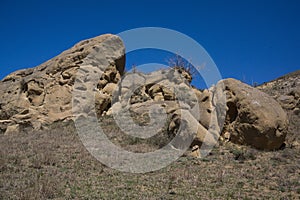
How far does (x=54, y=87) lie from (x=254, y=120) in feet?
38.1

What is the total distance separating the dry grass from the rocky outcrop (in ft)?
20.2

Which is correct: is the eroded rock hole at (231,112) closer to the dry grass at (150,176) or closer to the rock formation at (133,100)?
the rock formation at (133,100)

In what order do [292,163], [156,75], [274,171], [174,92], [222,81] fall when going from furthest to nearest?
[156,75]
[174,92]
[222,81]
[292,163]
[274,171]

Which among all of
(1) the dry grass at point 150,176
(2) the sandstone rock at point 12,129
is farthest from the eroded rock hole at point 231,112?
(2) the sandstone rock at point 12,129

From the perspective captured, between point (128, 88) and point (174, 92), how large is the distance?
2.90 metres

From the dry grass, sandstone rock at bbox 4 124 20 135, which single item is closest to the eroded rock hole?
the dry grass

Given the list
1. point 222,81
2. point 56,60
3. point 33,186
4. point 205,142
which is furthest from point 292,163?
point 56,60

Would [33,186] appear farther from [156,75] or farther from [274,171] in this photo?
[156,75]

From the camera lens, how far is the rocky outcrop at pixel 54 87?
688 inches

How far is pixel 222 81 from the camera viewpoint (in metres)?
13.7

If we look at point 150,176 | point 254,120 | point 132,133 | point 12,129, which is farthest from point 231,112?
point 12,129

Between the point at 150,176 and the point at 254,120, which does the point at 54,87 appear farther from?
the point at 150,176

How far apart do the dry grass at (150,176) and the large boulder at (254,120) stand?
1.80 ft

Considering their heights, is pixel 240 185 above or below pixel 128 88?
below
